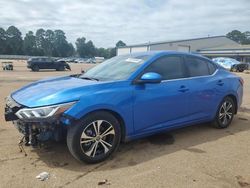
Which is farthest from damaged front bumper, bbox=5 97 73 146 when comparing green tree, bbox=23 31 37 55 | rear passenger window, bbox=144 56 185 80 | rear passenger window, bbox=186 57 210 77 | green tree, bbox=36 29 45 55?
green tree, bbox=36 29 45 55

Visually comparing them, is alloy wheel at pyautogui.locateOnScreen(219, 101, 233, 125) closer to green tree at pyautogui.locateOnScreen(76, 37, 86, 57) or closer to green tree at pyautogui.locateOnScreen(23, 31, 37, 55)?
green tree at pyautogui.locateOnScreen(23, 31, 37, 55)

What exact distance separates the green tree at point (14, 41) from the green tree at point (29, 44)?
5.77 ft

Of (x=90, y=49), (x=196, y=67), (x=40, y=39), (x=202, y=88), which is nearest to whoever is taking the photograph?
(x=202, y=88)

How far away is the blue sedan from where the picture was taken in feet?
12.1

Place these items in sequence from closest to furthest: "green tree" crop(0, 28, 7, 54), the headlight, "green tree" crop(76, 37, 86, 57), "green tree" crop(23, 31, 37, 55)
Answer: the headlight < "green tree" crop(0, 28, 7, 54) < "green tree" crop(23, 31, 37, 55) < "green tree" crop(76, 37, 86, 57)

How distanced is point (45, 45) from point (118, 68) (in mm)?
131077

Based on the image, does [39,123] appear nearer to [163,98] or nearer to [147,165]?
[147,165]

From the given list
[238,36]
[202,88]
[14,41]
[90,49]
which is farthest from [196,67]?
[90,49]

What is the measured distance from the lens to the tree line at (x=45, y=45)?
112 metres

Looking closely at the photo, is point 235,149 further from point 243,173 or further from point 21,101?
point 21,101

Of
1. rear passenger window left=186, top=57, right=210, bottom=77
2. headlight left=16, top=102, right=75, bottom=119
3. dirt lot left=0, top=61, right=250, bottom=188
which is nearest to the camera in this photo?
dirt lot left=0, top=61, right=250, bottom=188

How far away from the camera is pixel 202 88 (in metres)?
5.26

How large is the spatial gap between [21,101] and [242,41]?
418 feet

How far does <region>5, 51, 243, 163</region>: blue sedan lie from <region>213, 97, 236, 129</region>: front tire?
40mm
